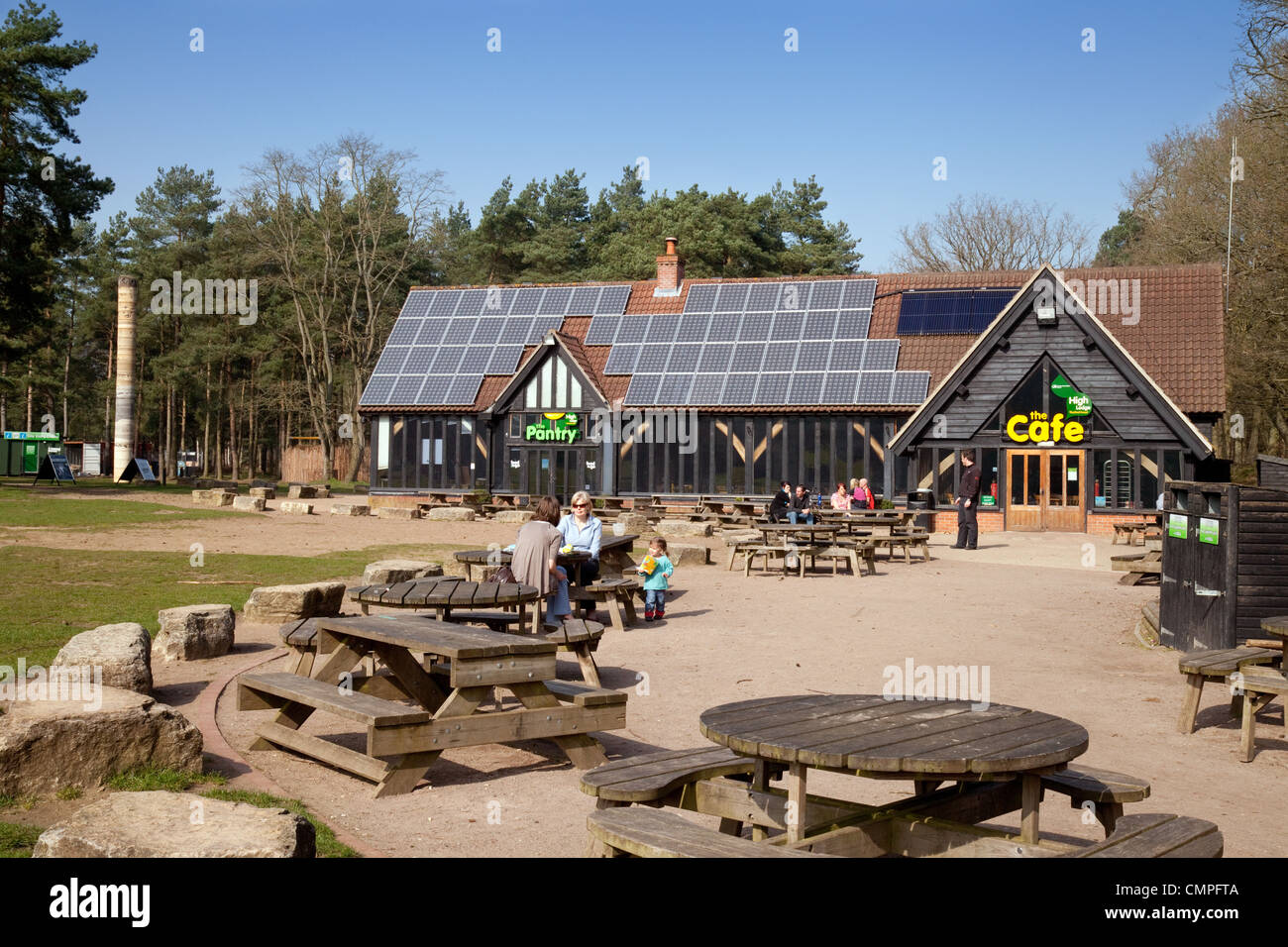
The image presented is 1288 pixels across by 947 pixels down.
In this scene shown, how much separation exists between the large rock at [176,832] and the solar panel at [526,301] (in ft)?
133

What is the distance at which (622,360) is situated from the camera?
136ft

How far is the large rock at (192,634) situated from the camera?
38.2 feet

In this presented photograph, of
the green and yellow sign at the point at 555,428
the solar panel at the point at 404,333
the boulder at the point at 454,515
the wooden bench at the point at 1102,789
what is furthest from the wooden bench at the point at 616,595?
the solar panel at the point at 404,333

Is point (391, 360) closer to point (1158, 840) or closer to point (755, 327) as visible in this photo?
point (755, 327)

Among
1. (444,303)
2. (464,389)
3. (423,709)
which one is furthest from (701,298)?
(423,709)

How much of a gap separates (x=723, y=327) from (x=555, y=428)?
23.2 feet

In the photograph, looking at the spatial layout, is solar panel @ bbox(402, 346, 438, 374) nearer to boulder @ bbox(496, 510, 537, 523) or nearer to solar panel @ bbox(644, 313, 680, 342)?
solar panel @ bbox(644, 313, 680, 342)

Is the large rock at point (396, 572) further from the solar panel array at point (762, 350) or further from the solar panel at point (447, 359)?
the solar panel at point (447, 359)

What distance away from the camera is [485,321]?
4500 centimetres

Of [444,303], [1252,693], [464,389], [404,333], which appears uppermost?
[444,303]

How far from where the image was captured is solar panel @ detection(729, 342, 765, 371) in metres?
39.4

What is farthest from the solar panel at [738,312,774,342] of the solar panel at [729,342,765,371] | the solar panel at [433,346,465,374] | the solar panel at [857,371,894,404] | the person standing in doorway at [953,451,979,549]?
the person standing in doorway at [953,451,979,549]

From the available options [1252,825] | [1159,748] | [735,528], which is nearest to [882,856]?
[1252,825]

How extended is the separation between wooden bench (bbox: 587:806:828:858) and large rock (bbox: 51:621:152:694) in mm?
5775
